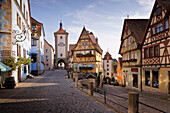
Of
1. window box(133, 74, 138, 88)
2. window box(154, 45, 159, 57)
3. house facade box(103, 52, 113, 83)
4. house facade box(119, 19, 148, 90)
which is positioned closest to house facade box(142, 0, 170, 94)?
window box(154, 45, 159, 57)

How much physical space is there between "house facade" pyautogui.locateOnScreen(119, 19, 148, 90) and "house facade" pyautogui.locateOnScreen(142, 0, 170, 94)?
113cm

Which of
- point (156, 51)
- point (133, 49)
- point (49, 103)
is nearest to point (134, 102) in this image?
point (49, 103)

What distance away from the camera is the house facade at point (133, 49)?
20.5m

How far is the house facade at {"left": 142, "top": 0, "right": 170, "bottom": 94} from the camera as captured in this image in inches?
585

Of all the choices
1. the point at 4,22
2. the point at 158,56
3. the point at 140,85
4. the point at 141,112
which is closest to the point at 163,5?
the point at 158,56

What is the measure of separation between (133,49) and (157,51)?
15.5ft

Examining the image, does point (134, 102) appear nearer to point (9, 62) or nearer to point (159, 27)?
point (9, 62)

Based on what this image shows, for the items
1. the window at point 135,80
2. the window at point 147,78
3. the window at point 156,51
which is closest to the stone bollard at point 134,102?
the window at point 156,51

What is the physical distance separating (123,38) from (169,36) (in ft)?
36.8

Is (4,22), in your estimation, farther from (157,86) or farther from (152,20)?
(157,86)

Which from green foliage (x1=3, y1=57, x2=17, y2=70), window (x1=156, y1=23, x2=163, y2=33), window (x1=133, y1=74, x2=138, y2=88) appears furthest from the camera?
window (x1=133, y1=74, x2=138, y2=88)

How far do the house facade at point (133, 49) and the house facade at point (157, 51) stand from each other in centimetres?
113

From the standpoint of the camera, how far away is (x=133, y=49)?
21.3m

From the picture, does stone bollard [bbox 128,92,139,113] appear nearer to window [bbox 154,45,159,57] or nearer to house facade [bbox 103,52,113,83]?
window [bbox 154,45,159,57]
